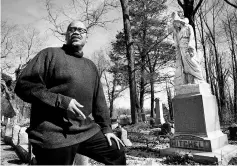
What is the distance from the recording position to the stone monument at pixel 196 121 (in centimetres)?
486

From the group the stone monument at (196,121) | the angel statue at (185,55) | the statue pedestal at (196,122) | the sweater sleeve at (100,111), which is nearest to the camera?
the sweater sleeve at (100,111)

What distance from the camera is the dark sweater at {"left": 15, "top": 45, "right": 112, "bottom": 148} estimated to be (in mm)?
1357

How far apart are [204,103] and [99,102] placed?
4.24 metres

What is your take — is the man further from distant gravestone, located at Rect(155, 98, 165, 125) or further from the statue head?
distant gravestone, located at Rect(155, 98, 165, 125)

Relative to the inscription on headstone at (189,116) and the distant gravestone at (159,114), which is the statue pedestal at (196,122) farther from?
the distant gravestone at (159,114)

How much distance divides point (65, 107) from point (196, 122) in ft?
15.7

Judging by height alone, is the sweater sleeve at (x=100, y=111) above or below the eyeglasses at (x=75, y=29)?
below

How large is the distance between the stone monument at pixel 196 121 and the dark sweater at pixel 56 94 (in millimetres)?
4105

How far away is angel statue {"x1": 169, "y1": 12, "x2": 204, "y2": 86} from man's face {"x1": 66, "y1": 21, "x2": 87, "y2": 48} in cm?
489

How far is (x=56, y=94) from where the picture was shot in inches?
54.3

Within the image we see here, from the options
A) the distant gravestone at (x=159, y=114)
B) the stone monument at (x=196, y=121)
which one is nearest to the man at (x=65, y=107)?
the stone monument at (x=196, y=121)

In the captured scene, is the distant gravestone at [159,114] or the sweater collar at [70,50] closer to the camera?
the sweater collar at [70,50]

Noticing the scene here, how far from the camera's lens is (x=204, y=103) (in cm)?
521

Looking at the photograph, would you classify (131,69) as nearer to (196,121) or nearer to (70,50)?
(196,121)
